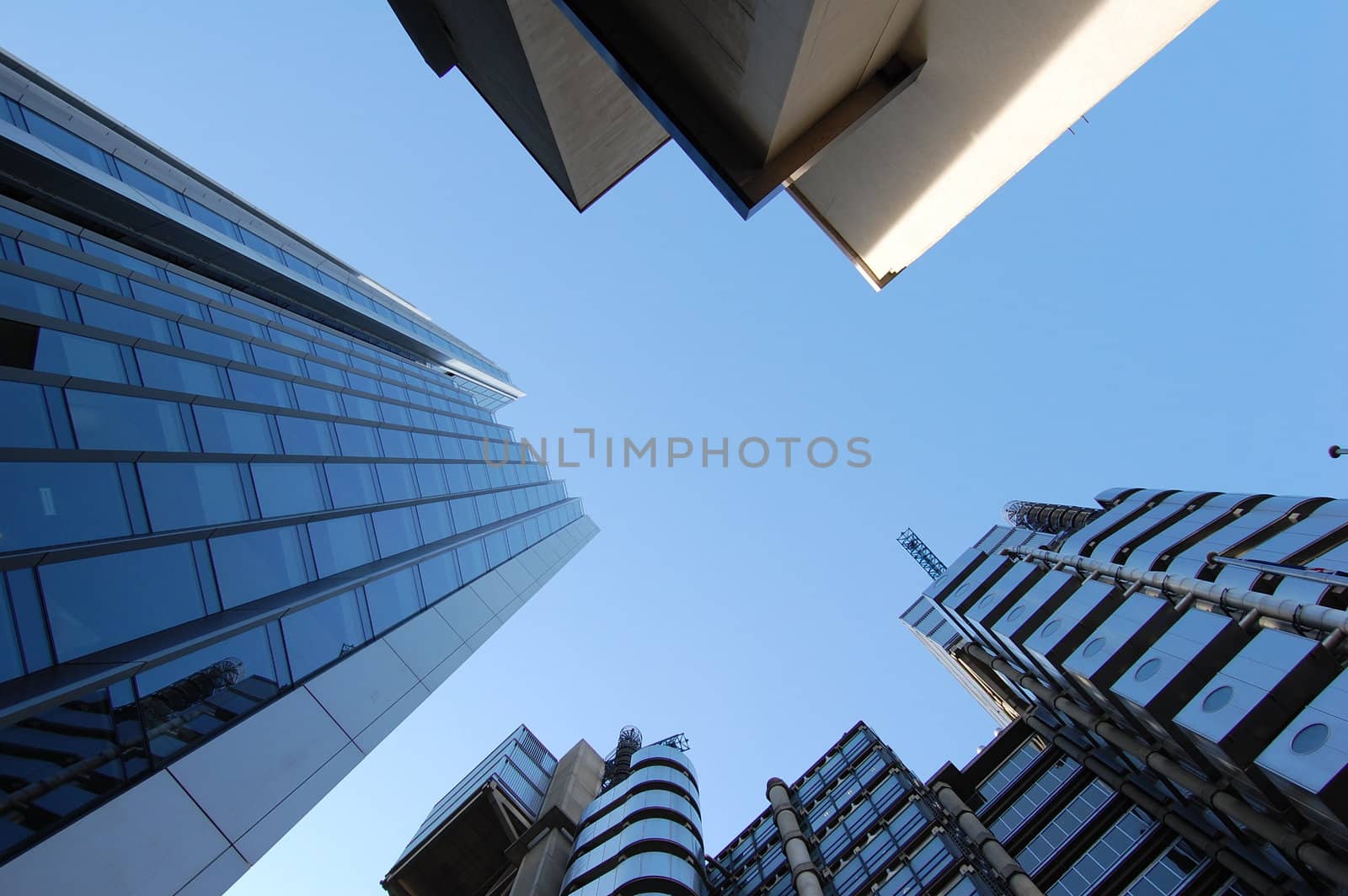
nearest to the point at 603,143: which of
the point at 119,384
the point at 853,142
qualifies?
the point at 853,142

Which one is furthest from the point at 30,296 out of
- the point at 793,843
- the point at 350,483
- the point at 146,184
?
the point at 793,843

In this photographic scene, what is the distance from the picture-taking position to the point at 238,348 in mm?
16172

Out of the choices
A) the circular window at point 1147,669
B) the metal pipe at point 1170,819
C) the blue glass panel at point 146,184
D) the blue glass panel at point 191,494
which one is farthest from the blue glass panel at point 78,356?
the metal pipe at point 1170,819

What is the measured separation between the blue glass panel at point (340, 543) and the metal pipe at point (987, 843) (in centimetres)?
2191

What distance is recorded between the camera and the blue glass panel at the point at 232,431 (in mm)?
12578

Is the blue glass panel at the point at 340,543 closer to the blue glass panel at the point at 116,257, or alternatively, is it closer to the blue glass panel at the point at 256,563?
the blue glass panel at the point at 256,563

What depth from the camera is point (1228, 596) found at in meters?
22.4

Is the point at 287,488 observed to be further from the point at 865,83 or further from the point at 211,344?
the point at 865,83

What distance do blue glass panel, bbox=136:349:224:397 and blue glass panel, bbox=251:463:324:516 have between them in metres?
1.82

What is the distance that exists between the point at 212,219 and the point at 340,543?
15.4m

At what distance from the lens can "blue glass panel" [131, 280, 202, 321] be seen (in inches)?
565

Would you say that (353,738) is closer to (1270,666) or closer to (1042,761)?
(1270,666)

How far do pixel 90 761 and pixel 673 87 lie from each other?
38.3 ft

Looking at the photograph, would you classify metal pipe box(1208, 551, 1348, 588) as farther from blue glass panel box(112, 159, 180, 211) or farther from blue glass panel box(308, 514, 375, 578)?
blue glass panel box(112, 159, 180, 211)
